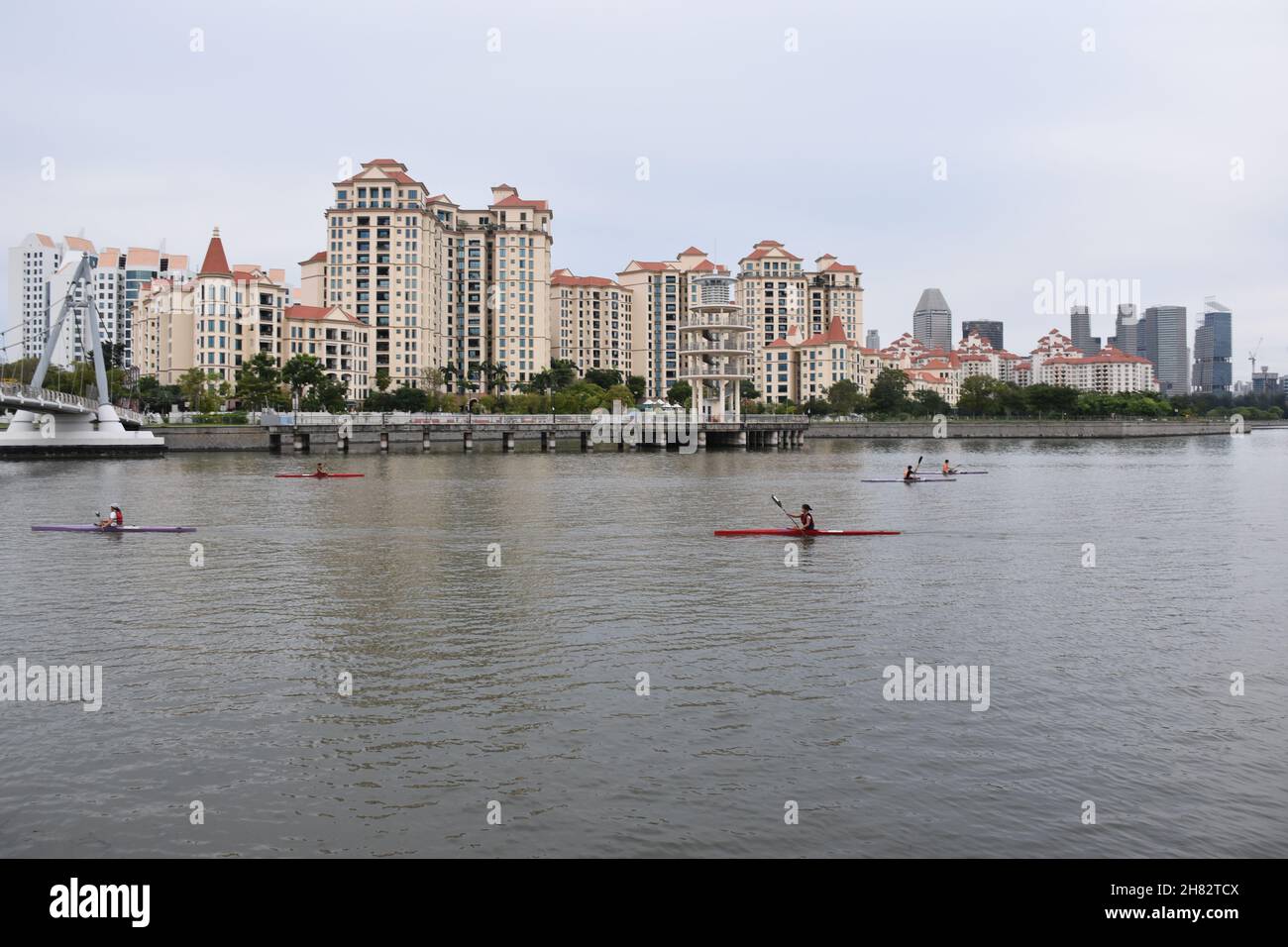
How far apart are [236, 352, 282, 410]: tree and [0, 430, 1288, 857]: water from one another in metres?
90.0

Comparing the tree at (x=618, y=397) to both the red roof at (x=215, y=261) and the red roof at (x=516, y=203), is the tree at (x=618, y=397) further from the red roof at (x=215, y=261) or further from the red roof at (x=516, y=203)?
the red roof at (x=215, y=261)

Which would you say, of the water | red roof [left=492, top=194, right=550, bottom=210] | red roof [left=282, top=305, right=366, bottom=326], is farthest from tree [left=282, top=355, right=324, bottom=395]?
the water

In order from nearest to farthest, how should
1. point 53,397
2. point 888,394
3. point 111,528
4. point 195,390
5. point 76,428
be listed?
point 111,528
point 53,397
point 76,428
point 195,390
point 888,394

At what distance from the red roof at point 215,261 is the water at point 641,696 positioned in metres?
127

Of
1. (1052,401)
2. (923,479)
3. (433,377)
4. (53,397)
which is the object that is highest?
(433,377)

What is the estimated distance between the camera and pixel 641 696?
16.8 metres

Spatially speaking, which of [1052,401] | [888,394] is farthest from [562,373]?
[1052,401]

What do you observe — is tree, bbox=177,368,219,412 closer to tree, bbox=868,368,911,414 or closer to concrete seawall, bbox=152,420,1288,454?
concrete seawall, bbox=152,420,1288,454

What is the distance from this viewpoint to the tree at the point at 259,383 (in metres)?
124

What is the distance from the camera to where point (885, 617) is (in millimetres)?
22922

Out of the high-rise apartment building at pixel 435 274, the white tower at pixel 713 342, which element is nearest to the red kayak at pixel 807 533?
the white tower at pixel 713 342

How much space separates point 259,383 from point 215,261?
39757 millimetres

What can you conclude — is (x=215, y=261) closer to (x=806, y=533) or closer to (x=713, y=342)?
(x=713, y=342)
